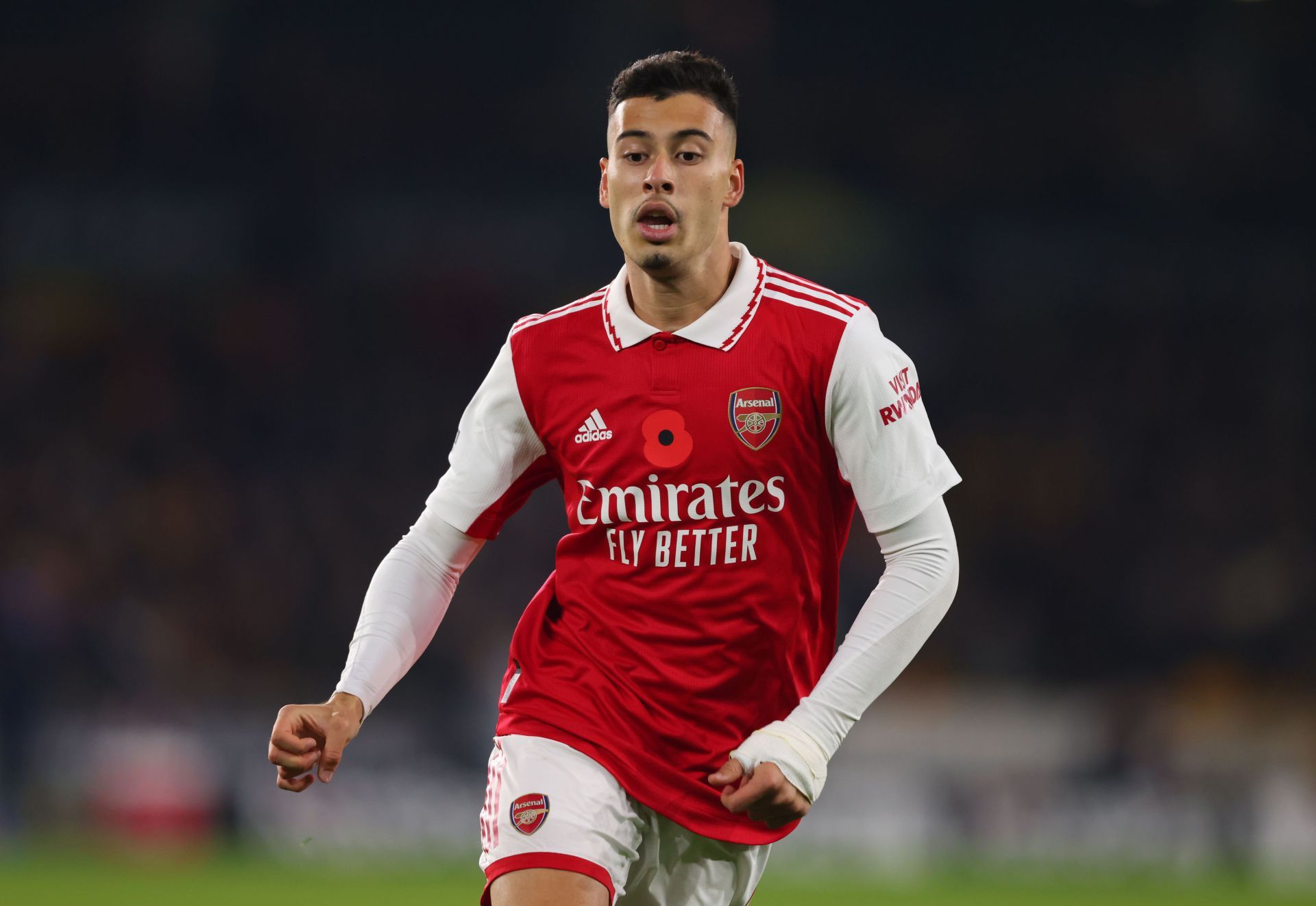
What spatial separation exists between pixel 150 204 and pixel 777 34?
7.55 meters

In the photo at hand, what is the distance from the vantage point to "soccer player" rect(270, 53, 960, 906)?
139 inches

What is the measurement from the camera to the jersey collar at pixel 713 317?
3.72 metres

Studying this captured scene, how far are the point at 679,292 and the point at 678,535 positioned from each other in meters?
0.57

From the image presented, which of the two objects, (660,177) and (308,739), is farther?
(660,177)

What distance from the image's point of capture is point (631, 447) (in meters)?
3.67

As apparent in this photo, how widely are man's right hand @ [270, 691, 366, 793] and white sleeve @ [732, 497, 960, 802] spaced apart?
2.78 ft

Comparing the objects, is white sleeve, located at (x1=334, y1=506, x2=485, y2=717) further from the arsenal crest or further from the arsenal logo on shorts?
the arsenal crest

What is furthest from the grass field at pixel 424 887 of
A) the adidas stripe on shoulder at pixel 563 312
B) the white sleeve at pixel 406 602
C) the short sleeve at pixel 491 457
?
the adidas stripe on shoulder at pixel 563 312

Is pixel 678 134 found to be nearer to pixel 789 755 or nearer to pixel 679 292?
pixel 679 292

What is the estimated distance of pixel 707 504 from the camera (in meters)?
3.63

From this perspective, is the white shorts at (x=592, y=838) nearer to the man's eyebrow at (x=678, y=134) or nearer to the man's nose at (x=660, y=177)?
the man's nose at (x=660, y=177)

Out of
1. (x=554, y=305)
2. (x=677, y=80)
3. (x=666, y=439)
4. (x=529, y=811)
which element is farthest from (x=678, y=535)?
(x=554, y=305)

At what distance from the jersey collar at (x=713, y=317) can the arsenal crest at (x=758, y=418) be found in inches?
5.9

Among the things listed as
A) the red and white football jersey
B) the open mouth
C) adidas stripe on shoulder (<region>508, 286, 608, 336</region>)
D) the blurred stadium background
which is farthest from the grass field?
the open mouth
